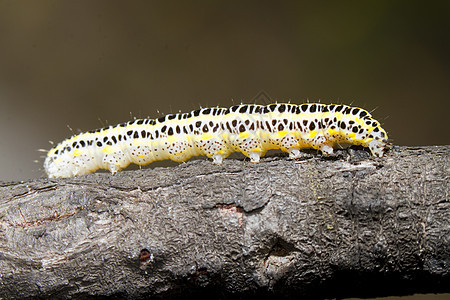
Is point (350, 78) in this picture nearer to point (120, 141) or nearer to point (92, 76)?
point (120, 141)

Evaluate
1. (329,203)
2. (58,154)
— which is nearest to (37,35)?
(58,154)

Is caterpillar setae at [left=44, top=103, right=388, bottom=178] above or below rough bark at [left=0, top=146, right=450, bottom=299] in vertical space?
above

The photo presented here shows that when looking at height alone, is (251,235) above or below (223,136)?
below

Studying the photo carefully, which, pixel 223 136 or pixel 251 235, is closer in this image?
pixel 251 235

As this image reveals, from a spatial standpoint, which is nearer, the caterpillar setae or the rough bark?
the rough bark
